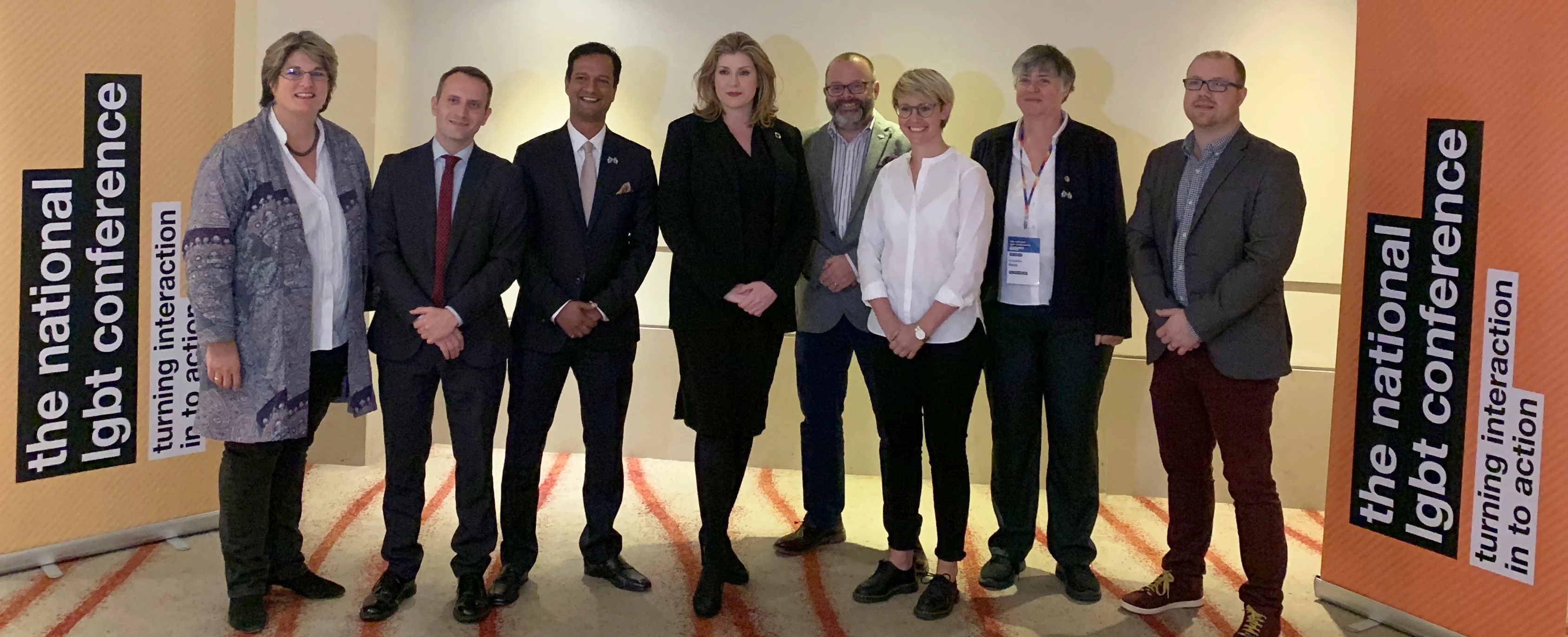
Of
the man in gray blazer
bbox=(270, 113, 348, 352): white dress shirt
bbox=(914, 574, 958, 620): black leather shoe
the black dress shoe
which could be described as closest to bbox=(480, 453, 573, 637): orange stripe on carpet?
the black dress shoe

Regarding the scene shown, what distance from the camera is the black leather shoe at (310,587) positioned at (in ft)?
11.2

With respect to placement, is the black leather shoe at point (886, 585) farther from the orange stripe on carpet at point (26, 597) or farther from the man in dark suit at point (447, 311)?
the orange stripe on carpet at point (26, 597)

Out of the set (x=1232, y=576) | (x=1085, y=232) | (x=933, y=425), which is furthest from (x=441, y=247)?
(x=1232, y=576)

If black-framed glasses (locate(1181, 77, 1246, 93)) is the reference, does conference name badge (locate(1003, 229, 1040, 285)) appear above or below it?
below

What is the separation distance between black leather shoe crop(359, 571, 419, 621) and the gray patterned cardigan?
51 cm

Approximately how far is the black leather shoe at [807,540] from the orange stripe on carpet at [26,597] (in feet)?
7.37

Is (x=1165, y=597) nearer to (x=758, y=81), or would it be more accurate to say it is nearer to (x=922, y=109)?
(x=922, y=109)

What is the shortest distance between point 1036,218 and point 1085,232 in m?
0.15

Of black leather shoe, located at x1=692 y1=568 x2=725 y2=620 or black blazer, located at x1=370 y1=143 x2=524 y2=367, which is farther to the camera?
black leather shoe, located at x1=692 y1=568 x2=725 y2=620

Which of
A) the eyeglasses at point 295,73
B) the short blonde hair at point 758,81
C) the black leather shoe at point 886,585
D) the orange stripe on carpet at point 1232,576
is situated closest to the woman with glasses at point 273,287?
the eyeglasses at point 295,73

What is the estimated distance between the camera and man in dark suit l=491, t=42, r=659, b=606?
3381mm

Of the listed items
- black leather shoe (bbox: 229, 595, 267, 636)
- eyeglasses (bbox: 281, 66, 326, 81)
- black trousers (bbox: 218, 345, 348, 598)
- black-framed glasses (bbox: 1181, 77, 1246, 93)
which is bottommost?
black leather shoe (bbox: 229, 595, 267, 636)

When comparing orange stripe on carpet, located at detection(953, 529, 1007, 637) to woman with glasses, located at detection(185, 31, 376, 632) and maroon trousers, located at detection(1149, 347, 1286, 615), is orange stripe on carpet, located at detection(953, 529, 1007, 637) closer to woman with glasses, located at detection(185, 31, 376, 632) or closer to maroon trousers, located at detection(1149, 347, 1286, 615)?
maroon trousers, located at detection(1149, 347, 1286, 615)

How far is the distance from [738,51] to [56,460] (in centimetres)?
252
